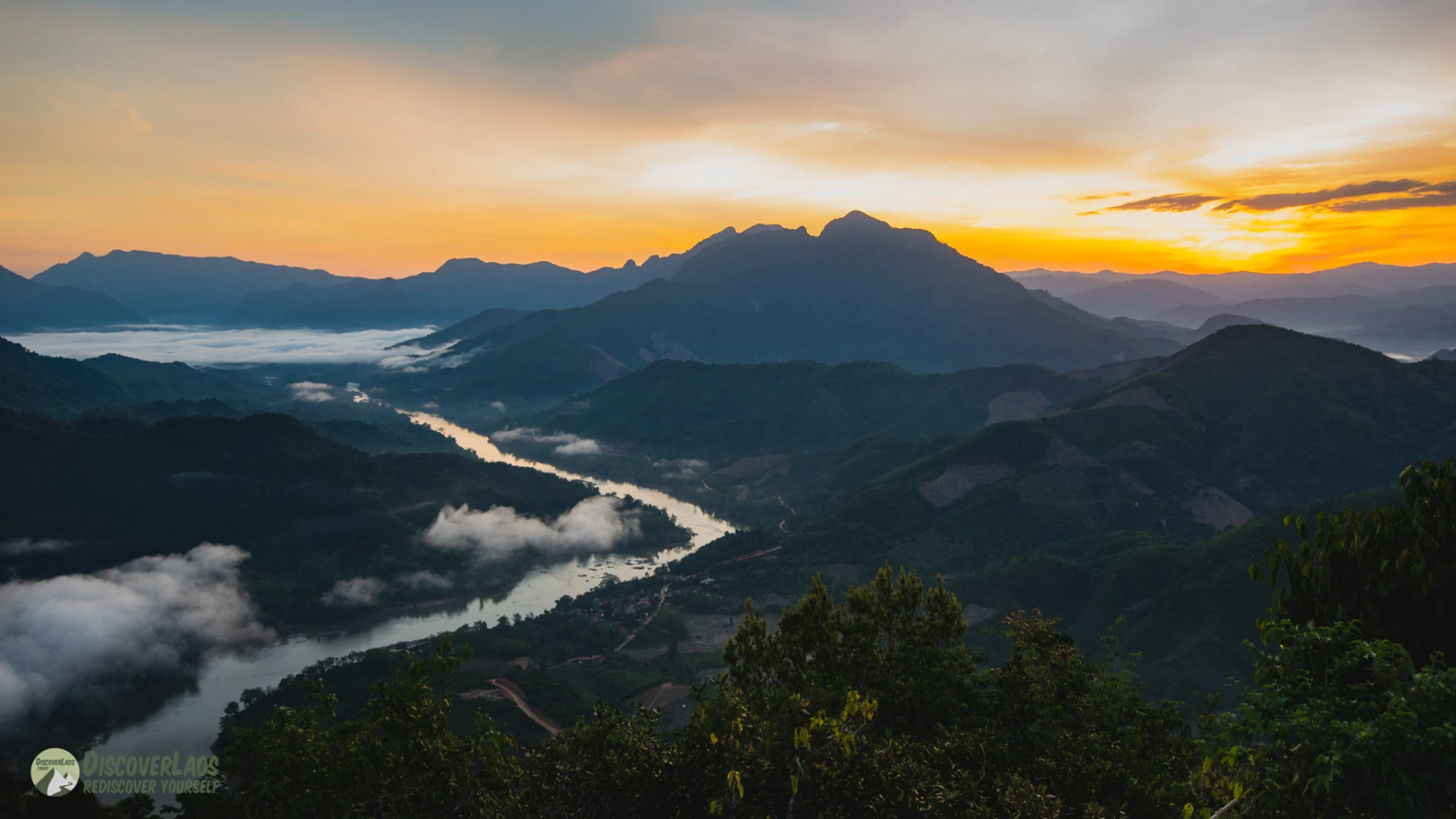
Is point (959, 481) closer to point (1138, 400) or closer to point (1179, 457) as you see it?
point (1179, 457)

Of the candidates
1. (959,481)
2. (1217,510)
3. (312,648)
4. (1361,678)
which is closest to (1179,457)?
(1217,510)

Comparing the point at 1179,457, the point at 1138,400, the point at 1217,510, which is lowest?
the point at 1217,510

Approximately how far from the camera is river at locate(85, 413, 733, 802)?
101688 mm

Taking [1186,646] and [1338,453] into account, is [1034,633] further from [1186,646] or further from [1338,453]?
[1338,453]


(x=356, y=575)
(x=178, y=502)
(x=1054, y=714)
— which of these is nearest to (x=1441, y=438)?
(x=1054, y=714)

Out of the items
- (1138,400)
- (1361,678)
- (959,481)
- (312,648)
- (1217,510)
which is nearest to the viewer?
(1361,678)

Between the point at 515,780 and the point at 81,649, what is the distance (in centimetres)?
13353

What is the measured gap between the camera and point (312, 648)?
13225 centimetres

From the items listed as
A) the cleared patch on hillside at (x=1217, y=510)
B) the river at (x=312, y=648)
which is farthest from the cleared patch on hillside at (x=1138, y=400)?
the river at (x=312, y=648)

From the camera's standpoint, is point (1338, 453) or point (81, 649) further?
point (1338, 453)

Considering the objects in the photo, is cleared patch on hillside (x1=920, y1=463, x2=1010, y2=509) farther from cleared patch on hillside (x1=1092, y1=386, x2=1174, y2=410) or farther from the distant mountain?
cleared patch on hillside (x1=1092, y1=386, x2=1174, y2=410)

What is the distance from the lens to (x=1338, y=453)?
533 feet

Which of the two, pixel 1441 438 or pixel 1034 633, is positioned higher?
pixel 1034 633

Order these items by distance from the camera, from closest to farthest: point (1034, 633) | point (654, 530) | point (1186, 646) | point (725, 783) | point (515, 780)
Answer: point (725, 783), point (515, 780), point (1034, 633), point (1186, 646), point (654, 530)
